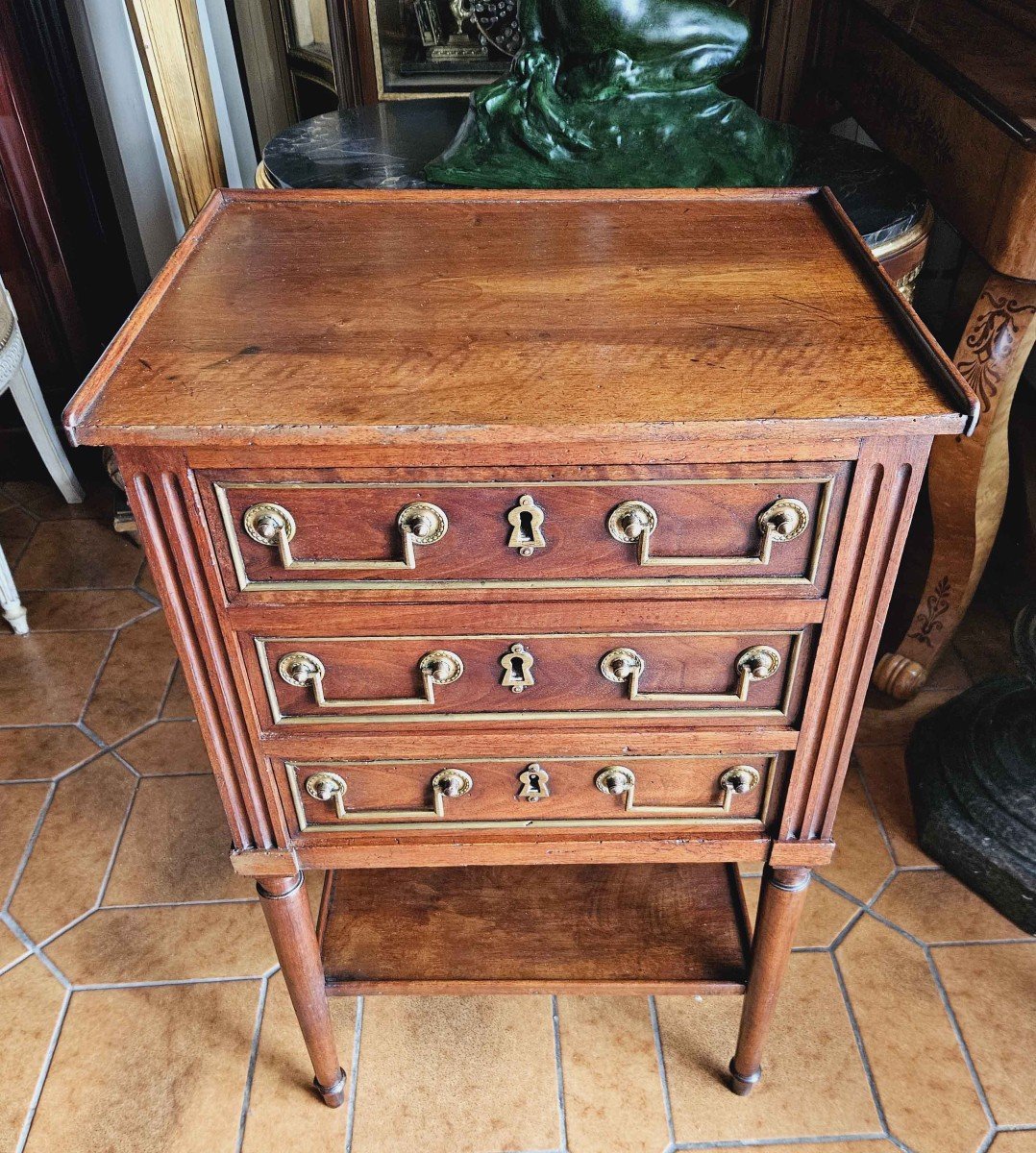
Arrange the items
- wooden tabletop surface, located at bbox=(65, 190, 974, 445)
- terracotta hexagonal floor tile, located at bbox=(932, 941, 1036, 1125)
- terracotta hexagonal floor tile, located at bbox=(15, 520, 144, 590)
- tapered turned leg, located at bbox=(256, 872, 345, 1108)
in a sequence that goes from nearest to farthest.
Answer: wooden tabletop surface, located at bbox=(65, 190, 974, 445) → tapered turned leg, located at bbox=(256, 872, 345, 1108) → terracotta hexagonal floor tile, located at bbox=(932, 941, 1036, 1125) → terracotta hexagonal floor tile, located at bbox=(15, 520, 144, 590)

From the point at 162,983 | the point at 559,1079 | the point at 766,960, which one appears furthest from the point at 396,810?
the point at 162,983

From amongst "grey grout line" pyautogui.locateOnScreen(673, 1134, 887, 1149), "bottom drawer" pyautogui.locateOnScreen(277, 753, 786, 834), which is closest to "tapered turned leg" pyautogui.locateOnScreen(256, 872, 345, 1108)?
"bottom drawer" pyautogui.locateOnScreen(277, 753, 786, 834)

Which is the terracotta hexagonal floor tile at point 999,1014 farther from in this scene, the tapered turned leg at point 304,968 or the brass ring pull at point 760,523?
the brass ring pull at point 760,523

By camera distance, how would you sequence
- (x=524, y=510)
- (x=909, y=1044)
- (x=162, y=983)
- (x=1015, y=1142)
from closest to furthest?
(x=524, y=510)
(x=1015, y=1142)
(x=909, y=1044)
(x=162, y=983)

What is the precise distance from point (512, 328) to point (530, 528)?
0.67 ft

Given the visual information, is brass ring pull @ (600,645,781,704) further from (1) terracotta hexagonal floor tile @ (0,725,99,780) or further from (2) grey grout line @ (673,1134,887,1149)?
(1) terracotta hexagonal floor tile @ (0,725,99,780)

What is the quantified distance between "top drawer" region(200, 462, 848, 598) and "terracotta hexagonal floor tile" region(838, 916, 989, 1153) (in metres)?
0.92

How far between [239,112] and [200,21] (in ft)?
1.10

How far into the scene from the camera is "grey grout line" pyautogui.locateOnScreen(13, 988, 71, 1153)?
55.4 inches

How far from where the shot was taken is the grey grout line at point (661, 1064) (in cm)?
141

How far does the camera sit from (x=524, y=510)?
87 cm

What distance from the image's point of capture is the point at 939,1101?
56.4 inches

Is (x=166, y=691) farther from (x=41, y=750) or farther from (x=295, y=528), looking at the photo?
(x=295, y=528)

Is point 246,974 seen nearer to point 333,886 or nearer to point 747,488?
point 333,886
